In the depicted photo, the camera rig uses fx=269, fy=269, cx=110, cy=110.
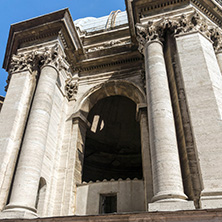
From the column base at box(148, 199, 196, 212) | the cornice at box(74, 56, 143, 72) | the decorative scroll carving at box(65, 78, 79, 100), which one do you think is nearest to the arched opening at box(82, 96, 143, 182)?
the cornice at box(74, 56, 143, 72)

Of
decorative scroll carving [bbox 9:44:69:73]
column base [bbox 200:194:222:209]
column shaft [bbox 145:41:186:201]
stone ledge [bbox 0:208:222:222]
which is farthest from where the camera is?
decorative scroll carving [bbox 9:44:69:73]

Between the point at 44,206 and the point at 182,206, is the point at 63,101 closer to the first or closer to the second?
the point at 44,206

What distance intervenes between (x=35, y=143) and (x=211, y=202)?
20.9 feet

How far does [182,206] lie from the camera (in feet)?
23.3

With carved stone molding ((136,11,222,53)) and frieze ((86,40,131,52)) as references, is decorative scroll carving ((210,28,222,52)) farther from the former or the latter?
frieze ((86,40,131,52))

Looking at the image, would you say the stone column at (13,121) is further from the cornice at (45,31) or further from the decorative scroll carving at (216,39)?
the decorative scroll carving at (216,39)

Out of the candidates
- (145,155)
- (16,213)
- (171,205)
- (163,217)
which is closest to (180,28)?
(145,155)

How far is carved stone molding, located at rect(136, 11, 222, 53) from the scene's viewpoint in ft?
37.4

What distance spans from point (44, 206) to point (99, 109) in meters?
9.93

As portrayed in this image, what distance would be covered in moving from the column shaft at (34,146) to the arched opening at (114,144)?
7.85 meters

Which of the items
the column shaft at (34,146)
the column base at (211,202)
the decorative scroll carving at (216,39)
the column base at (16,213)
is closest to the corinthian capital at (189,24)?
the decorative scroll carving at (216,39)

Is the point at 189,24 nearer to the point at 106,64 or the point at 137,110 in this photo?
the point at 137,110

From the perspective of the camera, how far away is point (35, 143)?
1009cm

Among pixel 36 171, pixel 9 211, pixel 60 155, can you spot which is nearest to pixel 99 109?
pixel 60 155
